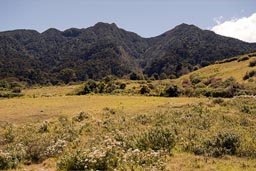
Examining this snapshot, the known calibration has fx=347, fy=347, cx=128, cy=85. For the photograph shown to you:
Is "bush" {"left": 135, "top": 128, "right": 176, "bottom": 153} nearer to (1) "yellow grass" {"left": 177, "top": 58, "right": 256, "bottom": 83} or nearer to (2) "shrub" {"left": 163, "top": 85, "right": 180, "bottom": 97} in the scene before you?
(2) "shrub" {"left": 163, "top": 85, "right": 180, "bottom": 97}

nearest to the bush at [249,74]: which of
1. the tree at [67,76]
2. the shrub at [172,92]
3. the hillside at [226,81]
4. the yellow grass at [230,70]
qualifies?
the hillside at [226,81]

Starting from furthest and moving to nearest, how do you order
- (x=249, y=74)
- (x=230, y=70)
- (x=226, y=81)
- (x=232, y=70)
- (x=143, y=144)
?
(x=230, y=70) < (x=232, y=70) < (x=249, y=74) < (x=226, y=81) < (x=143, y=144)

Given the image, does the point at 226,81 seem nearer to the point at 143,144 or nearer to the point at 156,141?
the point at 156,141

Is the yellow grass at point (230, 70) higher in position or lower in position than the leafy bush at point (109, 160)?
higher

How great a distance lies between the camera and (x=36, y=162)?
617 inches

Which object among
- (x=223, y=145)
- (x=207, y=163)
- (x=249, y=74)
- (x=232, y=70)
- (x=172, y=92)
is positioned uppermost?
(x=232, y=70)

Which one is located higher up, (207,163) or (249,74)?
(249,74)

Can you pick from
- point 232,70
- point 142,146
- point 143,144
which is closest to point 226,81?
point 232,70

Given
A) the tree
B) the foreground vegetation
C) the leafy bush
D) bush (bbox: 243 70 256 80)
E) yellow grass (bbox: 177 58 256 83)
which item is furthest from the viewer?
the tree

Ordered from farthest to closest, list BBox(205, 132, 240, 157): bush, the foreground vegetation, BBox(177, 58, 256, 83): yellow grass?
BBox(177, 58, 256, 83): yellow grass → BBox(205, 132, 240, 157): bush → the foreground vegetation

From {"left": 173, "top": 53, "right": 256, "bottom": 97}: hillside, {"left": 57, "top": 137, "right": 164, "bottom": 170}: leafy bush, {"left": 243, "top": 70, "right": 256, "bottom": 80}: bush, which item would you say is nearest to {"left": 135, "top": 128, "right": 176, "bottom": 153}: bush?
{"left": 57, "top": 137, "right": 164, "bottom": 170}: leafy bush

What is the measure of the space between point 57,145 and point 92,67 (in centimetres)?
18268

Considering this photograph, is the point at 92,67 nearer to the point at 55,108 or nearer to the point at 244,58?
the point at 244,58

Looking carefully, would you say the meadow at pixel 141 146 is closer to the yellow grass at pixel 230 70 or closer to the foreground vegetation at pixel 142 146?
the foreground vegetation at pixel 142 146
